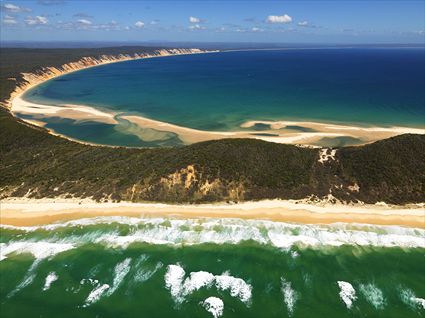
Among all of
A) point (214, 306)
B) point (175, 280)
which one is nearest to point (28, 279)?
point (175, 280)

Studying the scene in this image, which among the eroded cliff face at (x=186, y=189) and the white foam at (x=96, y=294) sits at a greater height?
the eroded cliff face at (x=186, y=189)

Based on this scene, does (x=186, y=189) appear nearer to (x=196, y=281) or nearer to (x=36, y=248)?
(x=196, y=281)

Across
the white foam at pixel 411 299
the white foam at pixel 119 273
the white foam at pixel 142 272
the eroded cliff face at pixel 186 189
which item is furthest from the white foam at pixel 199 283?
the white foam at pixel 411 299

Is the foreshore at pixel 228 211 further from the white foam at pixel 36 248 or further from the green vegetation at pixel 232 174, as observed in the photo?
the white foam at pixel 36 248

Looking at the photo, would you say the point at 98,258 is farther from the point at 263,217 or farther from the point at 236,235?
the point at 263,217

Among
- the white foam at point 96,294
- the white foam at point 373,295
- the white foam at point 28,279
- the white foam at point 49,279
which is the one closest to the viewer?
the white foam at point 373,295

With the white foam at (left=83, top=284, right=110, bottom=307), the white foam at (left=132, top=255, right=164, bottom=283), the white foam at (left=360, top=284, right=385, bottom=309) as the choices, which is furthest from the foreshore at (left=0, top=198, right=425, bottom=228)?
the white foam at (left=83, top=284, right=110, bottom=307)

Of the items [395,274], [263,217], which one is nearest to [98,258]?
[263,217]
